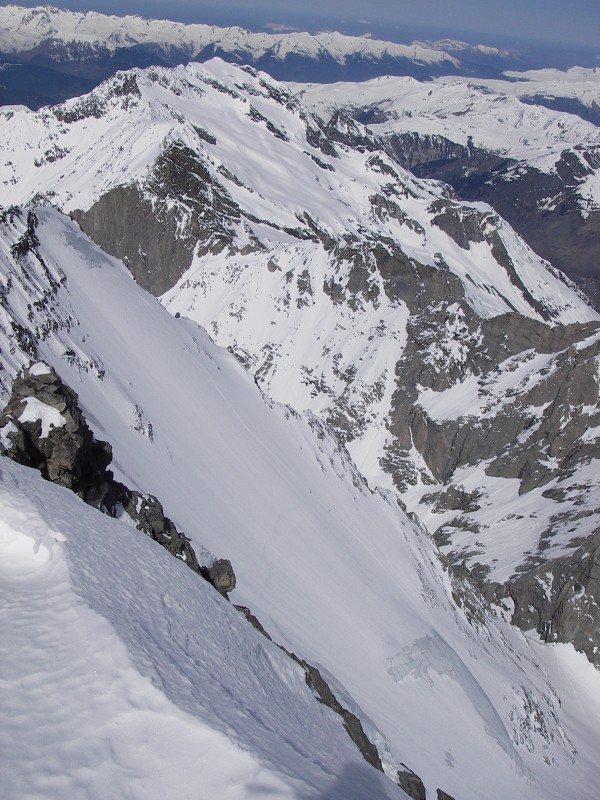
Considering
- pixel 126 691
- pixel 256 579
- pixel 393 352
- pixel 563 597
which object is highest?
pixel 393 352

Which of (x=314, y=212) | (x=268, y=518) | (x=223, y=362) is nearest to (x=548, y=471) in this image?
(x=223, y=362)

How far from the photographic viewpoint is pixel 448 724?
3145cm

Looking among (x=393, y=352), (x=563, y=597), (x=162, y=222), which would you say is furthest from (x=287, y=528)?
(x=162, y=222)

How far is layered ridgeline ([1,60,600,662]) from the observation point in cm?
7862

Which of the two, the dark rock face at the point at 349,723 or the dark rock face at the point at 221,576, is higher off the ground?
the dark rock face at the point at 349,723

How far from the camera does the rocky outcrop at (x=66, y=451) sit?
59.0 ft

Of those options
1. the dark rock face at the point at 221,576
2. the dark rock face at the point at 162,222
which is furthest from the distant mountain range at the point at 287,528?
the dark rock face at the point at 162,222

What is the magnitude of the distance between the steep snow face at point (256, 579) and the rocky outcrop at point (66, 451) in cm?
387

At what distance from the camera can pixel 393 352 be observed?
117250mm

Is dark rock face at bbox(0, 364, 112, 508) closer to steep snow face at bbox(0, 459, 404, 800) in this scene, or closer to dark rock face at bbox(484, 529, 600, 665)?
steep snow face at bbox(0, 459, 404, 800)

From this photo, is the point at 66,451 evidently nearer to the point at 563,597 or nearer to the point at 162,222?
the point at 563,597

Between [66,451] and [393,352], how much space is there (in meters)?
102

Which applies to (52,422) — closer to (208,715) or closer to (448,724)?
(208,715)

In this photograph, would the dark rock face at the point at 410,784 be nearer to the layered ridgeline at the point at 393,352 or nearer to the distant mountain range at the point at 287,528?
the distant mountain range at the point at 287,528
